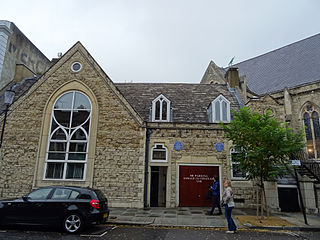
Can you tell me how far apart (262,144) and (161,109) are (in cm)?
667

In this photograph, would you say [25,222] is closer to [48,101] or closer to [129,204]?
[129,204]

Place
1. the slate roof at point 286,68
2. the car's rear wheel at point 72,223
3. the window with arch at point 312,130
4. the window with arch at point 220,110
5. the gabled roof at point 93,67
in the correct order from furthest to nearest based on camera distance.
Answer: the slate roof at point 286,68
the window with arch at point 312,130
the window with arch at point 220,110
the gabled roof at point 93,67
the car's rear wheel at point 72,223

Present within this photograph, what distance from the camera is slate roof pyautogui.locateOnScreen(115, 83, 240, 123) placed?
15344 mm

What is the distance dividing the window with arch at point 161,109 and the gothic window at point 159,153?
1835mm

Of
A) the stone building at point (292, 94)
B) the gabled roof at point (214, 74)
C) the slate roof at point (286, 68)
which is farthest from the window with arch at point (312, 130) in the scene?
the gabled roof at point (214, 74)

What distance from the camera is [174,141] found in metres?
13.7

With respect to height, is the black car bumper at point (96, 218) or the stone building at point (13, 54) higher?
the stone building at point (13, 54)

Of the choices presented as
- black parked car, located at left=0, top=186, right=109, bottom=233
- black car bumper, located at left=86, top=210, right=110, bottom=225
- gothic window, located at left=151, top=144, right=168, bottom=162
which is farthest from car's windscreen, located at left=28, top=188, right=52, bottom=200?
gothic window, located at left=151, top=144, right=168, bottom=162

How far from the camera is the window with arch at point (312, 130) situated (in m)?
20.9

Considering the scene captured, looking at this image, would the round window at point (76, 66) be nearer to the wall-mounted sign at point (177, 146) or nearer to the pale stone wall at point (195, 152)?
the pale stone wall at point (195, 152)

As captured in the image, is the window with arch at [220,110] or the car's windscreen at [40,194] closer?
the car's windscreen at [40,194]

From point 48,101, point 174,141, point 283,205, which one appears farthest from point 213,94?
point 48,101

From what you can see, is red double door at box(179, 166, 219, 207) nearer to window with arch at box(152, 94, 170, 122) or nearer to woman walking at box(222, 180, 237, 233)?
window with arch at box(152, 94, 170, 122)

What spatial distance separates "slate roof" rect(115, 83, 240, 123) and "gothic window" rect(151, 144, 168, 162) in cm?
220
